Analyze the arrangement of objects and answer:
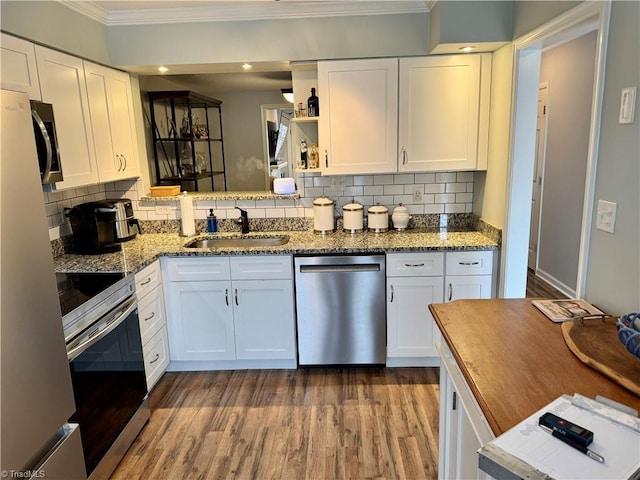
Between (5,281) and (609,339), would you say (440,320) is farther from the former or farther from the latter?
(5,281)

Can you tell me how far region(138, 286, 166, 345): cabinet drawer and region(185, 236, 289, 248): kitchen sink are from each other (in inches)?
21.2

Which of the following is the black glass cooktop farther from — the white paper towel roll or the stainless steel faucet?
the stainless steel faucet

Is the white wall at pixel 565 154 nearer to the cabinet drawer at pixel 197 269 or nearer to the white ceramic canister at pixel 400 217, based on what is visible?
the white ceramic canister at pixel 400 217

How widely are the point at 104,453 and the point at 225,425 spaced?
2.21ft

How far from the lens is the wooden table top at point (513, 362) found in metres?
1.12

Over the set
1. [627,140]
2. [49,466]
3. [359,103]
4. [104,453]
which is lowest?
[104,453]

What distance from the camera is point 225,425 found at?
2486 millimetres

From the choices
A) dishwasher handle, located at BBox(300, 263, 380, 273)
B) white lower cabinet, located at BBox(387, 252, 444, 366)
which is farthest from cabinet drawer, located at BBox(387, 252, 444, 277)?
dishwasher handle, located at BBox(300, 263, 380, 273)

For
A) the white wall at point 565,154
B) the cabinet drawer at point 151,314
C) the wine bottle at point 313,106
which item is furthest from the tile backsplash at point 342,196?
the white wall at point 565,154

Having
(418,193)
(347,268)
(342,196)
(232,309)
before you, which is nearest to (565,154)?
(418,193)

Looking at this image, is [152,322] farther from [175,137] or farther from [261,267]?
[175,137]

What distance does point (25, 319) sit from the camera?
1300 millimetres

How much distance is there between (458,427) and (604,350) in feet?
1.79

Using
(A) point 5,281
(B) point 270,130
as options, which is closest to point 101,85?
(A) point 5,281
